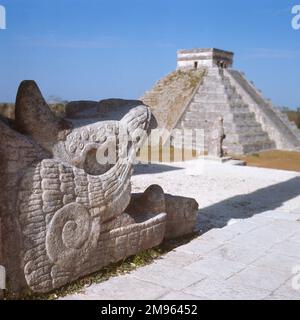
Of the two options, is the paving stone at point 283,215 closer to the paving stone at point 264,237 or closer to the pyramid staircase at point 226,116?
the paving stone at point 264,237

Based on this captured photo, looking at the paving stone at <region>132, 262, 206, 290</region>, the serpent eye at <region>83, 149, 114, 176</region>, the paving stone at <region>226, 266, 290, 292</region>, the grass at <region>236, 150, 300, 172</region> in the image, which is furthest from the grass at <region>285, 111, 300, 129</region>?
the serpent eye at <region>83, 149, 114, 176</region>

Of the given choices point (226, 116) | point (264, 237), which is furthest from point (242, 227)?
point (226, 116)

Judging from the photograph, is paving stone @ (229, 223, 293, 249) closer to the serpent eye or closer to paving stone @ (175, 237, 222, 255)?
paving stone @ (175, 237, 222, 255)

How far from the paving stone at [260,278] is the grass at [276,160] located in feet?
35.7

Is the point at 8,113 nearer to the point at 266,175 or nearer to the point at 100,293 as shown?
the point at 100,293

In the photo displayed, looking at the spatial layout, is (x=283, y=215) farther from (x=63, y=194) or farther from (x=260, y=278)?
(x=63, y=194)

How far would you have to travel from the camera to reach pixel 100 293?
3734mm

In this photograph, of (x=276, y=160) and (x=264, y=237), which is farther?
(x=276, y=160)

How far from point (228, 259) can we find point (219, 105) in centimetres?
1746

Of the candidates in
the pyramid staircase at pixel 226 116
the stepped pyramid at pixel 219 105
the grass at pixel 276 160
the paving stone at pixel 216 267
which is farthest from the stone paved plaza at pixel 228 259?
the stepped pyramid at pixel 219 105

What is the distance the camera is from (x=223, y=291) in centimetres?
391

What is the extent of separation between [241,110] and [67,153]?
19.3 m

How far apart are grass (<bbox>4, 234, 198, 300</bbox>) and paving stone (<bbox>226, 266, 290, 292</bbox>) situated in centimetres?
91
